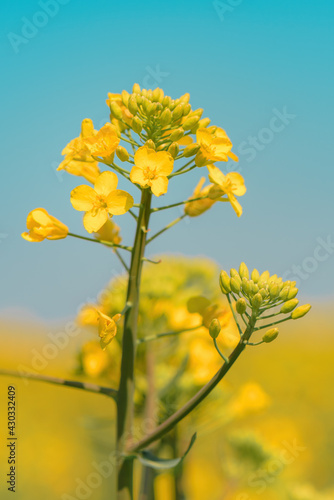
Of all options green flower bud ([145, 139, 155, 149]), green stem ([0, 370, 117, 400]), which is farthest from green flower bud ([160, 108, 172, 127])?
green stem ([0, 370, 117, 400])

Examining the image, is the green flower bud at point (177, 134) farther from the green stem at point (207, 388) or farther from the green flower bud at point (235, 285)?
the green stem at point (207, 388)

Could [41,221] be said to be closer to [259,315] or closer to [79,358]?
[259,315]

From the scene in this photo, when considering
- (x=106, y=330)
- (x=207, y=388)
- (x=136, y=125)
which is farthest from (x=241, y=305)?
(x=136, y=125)

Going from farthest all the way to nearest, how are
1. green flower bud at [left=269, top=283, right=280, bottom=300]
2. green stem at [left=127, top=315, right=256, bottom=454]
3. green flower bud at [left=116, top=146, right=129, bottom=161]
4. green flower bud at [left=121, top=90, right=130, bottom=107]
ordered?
green flower bud at [left=121, top=90, right=130, bottom=107], green flower bud at [left=116, top=146, right=129, bottom=161], green flower bud at [left=269, top=283, right=280, bottom=300], green stem at [left=127, top=315, right=256, bottom=454]

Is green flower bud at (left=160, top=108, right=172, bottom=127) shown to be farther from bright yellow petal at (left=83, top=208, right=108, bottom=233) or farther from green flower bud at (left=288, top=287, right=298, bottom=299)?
green flower bud at (left=288, top=287, right=298, bottom=299)

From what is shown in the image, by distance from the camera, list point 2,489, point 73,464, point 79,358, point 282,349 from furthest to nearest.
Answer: point 282,349 → point 73,464 → point 2,489 → point 79,358

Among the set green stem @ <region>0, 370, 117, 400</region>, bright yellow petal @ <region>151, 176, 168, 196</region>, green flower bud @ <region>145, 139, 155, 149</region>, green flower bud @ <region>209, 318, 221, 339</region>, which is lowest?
green stem @ <region>0, 370, 117, 400</region>

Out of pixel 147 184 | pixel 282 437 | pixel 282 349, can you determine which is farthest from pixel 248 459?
pixel 282 349
